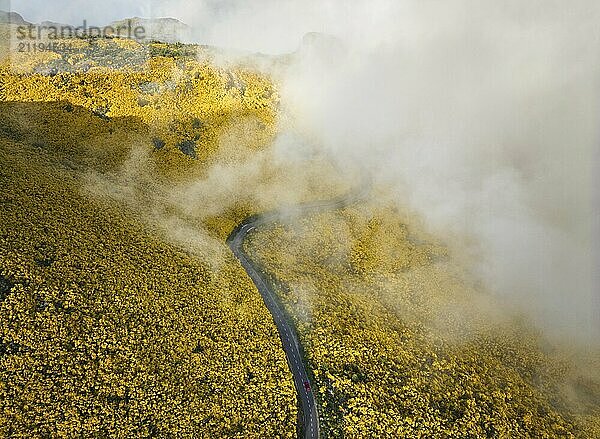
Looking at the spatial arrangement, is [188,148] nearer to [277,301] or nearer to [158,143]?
[158,143]

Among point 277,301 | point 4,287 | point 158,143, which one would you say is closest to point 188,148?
point 158,143

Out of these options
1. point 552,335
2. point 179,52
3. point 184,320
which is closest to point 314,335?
point 184,320

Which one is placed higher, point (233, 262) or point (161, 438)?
point (233, 262)

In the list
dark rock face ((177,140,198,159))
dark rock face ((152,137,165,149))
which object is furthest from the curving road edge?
dark rock face ((152,137,165,149))

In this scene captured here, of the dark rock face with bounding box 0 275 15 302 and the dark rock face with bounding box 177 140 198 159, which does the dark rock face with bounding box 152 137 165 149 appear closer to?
the dark rock face with bounding box 177 140 198 159

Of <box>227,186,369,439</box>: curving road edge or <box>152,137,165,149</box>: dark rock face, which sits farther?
<box>152,137,165,149</box>: dark rock face

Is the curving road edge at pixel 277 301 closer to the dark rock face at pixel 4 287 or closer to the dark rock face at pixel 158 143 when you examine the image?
the dark rock face at pixel 158 143

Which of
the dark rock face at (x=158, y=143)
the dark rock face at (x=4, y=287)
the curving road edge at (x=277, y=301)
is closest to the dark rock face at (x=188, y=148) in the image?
the dark rock face at (x=158, y=143)

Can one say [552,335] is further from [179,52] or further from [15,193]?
[179,52]
